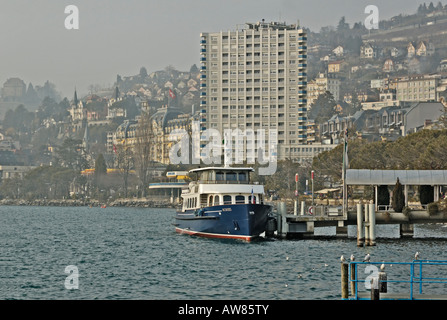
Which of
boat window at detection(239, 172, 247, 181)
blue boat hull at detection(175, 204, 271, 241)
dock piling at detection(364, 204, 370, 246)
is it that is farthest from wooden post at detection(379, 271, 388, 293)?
boat window at detection(239, 172, 247, 181)

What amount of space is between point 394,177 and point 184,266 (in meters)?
33.1

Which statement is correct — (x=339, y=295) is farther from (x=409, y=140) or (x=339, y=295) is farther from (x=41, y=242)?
(x=409, y=140)

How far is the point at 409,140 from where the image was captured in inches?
5384

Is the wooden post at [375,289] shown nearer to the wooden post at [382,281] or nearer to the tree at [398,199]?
the wooden post at [382,281]

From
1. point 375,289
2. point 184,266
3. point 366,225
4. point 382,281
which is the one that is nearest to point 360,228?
point 366,225

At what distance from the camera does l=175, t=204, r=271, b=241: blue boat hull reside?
78.3 meters

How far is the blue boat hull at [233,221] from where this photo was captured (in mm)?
78312

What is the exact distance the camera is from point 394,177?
87.0 m

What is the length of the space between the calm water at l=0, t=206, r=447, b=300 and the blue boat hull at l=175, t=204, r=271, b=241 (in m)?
1.53

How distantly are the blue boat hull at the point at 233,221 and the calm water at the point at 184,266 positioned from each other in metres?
1.53

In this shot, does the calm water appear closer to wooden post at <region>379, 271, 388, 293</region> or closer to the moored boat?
the moored boat

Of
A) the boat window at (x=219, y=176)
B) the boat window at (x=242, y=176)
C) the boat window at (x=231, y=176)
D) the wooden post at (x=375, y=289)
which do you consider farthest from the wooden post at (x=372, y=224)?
the wooden post at (x=375, y=289)

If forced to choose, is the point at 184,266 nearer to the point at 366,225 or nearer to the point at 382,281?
the point at 366,225

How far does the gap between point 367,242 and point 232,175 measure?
15505 millimetres
